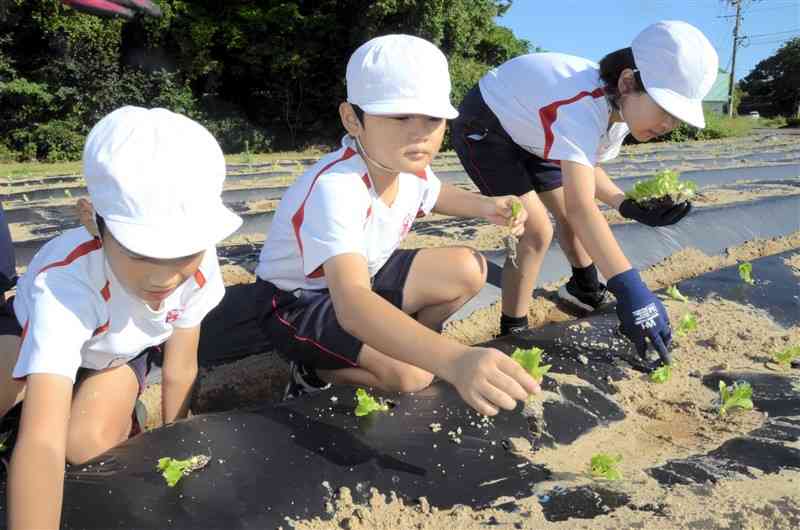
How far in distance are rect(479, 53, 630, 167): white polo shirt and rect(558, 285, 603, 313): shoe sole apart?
0.79m

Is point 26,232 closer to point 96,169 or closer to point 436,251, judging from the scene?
point 436,251

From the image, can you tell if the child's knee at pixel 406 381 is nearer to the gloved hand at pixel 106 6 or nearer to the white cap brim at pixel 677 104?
the white cap brim at pixel 677 104

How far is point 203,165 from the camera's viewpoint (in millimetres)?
1546

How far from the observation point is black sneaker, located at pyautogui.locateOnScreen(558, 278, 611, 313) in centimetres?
347

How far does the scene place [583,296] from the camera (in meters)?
3.48

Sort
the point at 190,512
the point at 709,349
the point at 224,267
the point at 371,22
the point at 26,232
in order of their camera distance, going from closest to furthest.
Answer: the point at 190,512 < the point at 709,349 < the point at 224,267 < the point at 26,232 < the point at 371,22

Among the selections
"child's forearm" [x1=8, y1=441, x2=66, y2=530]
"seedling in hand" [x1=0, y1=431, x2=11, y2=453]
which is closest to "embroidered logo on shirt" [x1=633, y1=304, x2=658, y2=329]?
"child's forearm" [x1=8, y1=441, x2=66, y2=530]

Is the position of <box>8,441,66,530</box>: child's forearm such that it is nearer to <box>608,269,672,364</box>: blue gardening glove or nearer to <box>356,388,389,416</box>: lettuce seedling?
<box>356,388,389,416</box>: lettuce seedling

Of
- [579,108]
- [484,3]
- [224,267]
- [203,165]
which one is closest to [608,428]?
[579,108]

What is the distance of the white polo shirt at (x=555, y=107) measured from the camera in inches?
103

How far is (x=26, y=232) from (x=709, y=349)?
164 inches

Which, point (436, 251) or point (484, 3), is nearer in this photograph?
point (436, 251)

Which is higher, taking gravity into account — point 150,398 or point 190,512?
point 190,512

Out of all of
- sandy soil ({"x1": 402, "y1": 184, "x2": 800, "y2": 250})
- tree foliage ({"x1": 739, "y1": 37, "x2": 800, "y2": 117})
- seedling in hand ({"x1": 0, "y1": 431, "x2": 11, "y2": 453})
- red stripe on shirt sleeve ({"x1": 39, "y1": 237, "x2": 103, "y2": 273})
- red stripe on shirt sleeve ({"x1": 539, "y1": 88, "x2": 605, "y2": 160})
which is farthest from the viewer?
tree foliage ({"x1": 739, "y1": 37, "x2": 800, "y2": 117})
